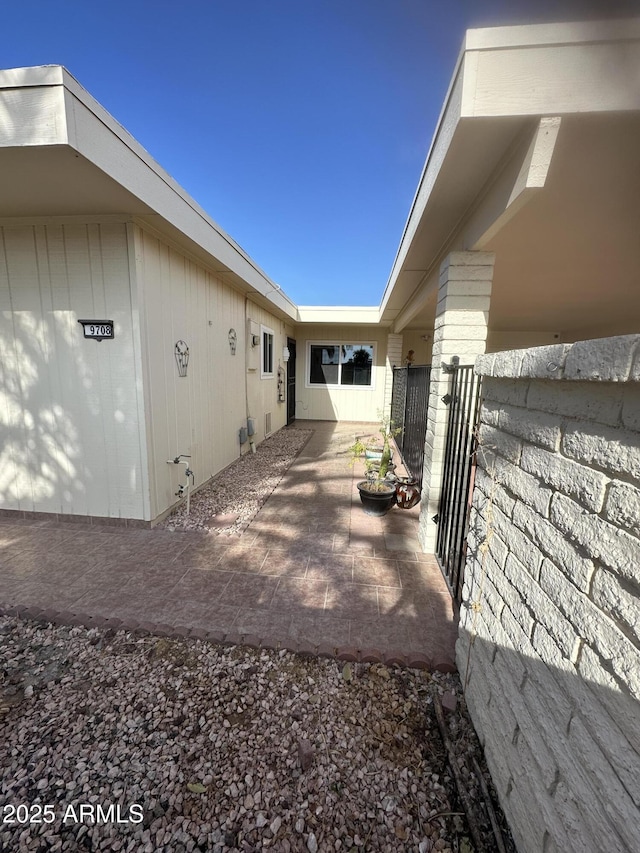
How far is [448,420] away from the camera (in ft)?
8.89

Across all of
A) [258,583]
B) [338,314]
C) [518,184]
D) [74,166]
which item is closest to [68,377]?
[74,166]

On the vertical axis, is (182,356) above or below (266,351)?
below

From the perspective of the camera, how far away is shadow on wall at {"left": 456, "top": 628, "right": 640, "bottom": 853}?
0.69m

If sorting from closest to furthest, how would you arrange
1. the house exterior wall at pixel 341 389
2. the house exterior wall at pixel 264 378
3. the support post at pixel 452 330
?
the support post at pixel 452 330 < the house exterior wall at pixel 264 378 < the house exterior wall at pixel 341 389

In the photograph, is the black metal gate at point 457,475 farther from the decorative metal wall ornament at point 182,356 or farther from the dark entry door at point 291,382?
the dark entry door at point 291,382

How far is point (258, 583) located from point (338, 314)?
22.8ft

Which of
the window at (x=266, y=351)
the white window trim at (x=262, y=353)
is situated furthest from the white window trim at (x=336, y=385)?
the window at (x=266, y=351)

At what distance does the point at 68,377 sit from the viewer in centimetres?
304

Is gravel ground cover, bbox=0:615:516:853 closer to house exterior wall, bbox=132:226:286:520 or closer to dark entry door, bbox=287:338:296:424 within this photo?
house exterior wall, bbox=132:226:286:520

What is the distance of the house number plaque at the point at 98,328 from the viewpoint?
2.89m

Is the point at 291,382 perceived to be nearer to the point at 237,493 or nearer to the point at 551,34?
the point at 237,493

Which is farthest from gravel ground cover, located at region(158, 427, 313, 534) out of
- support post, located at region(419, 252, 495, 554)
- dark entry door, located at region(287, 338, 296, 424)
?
dark entry door, located at region(287, 338, 296, 424)

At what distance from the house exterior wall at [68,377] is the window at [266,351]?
144 inches

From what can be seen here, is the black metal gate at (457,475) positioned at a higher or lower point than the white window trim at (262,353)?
lower
